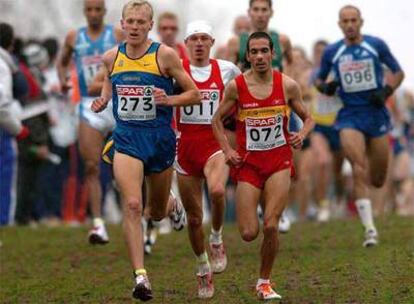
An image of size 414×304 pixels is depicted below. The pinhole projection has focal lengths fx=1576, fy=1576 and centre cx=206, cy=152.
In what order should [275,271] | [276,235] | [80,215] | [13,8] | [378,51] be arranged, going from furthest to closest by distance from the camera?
[13,8], [80,215], [378,51], [275,271], [276,235]

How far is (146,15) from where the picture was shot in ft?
43.4

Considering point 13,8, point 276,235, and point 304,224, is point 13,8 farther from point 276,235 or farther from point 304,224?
point 276,235

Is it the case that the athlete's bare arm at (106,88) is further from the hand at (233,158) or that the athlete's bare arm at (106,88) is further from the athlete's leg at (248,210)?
the athlete's leg at (248,210)

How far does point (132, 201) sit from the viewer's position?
41.8 feet

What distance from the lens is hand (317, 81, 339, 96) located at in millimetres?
17438

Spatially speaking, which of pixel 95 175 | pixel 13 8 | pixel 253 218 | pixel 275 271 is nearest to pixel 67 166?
pixel 95 175

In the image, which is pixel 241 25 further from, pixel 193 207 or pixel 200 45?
pixel 193 207

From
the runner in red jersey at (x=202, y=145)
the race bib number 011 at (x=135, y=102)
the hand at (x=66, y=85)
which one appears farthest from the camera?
the hand at (x=66, y=85)

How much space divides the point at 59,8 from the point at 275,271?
35.5 meters

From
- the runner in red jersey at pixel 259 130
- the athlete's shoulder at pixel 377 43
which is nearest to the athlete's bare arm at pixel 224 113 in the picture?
the runner in red jersey at pixel 259 130

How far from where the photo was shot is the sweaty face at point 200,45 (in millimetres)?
14688

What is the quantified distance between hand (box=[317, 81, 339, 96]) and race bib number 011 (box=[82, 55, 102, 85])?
2.50 meters

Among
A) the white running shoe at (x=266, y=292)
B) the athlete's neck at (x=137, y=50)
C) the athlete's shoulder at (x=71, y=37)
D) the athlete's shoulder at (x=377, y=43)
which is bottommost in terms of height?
the white running shoe at (x=266, y=292)

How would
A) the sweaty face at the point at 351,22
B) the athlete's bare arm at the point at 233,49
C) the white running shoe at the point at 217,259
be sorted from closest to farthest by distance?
the white running shoe at the point at 217,259
the athlete's bare arm at the point at 233,49
the sweaty face at the point at 351,22
